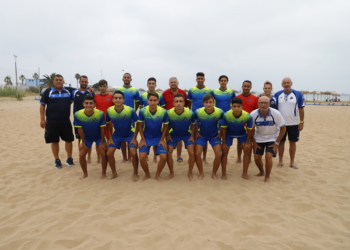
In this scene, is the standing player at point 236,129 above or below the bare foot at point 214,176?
above

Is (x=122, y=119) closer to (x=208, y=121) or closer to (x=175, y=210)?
(x=208, y=121)

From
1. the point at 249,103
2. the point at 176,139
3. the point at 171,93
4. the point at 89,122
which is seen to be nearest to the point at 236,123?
the point at 249,103

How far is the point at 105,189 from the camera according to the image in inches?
172

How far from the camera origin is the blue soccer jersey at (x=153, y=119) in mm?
4793

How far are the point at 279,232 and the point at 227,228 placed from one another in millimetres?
698

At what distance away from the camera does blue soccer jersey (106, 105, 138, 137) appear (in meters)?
4.89

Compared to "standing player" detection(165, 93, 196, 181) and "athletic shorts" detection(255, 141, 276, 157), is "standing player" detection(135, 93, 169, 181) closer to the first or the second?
"standing player" detection(165, 93, 196, 181)

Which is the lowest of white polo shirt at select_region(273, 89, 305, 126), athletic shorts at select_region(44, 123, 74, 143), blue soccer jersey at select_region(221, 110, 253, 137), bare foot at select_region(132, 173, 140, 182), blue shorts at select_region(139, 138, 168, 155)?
bare foot at select_region(132, 173, 140, 182)

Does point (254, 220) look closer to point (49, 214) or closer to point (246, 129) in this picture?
point (246, 129)

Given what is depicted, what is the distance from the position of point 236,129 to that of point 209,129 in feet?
1.93

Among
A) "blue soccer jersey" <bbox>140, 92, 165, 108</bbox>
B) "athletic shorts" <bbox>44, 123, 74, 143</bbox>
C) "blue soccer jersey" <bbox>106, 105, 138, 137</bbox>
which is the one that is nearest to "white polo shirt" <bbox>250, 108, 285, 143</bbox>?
"blue soccer jersey" <bbox>140, 92, 165, 108</bbox>

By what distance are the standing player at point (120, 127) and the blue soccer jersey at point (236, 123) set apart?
2.01 metres

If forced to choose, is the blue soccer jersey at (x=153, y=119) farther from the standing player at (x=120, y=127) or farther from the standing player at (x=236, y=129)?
the standing player at (x=236, y=129)

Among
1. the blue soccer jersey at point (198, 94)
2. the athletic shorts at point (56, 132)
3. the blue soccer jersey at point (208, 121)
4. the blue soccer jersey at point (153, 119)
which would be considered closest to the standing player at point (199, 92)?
the blue soccer jersey at point (198, 94)
